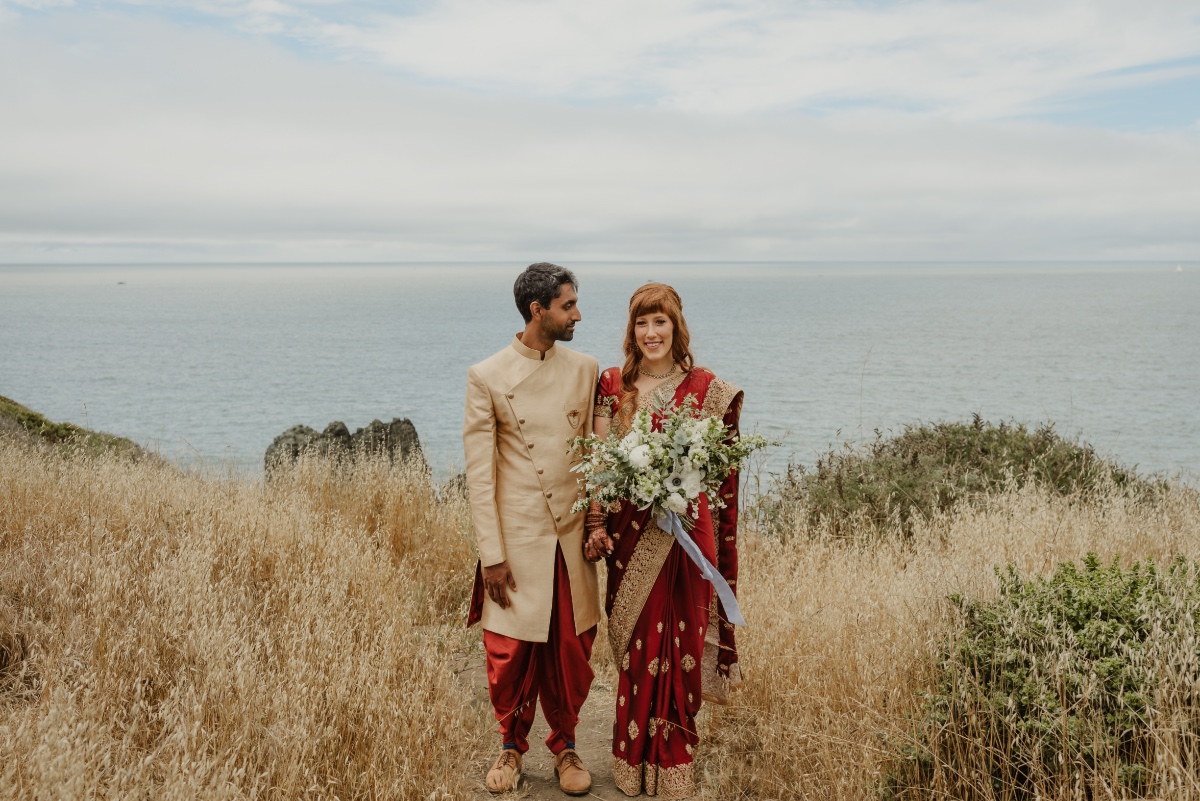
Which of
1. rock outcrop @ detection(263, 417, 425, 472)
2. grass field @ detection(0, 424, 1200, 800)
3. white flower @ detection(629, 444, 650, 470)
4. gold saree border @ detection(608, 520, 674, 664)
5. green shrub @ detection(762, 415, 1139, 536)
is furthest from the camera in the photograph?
rock outcrop @ detection(263, 417, 425, 472)

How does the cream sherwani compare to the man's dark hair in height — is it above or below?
below

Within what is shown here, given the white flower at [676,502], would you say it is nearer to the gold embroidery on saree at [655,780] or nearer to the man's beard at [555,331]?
the man's beard at [555,331]

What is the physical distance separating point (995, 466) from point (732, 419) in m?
6.34

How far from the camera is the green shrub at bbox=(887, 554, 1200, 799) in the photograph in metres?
3.15

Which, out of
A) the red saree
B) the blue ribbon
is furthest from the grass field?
the blue ribbon

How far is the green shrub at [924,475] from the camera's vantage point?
8.54 metres

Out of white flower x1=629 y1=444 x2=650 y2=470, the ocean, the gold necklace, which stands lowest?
the ocean

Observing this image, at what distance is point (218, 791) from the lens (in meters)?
2.98

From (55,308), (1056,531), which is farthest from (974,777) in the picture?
(55,308)

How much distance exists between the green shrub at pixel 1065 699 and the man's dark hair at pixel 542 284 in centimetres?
232

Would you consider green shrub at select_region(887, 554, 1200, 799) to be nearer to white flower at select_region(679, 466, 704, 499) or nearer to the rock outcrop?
white flower at select_region(679, 466, 704, 499)

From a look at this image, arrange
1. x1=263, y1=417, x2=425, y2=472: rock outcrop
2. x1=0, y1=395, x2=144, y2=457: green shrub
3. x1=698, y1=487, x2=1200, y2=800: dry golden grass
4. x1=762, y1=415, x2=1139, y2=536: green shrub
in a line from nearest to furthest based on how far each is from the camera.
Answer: x1=698, y1=487, x2=1200, y2=800: dry golden grass < x1=762, y1=415, x2=1139, y2=536: green shrub < x1=0, y1=395, x2=144, y2=457: green shrub < x1=263, y1=417, x2=425, y2=472: rock outcrop

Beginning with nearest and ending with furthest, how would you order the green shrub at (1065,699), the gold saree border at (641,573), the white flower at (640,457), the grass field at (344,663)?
the green shrub at (1065,699) → the grass field at (344,663) → the white flower at (640,457) → the gold saree border at (641,573)

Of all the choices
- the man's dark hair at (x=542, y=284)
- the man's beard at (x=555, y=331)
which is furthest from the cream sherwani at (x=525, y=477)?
the man's dark hair at (x=542, y=284)
